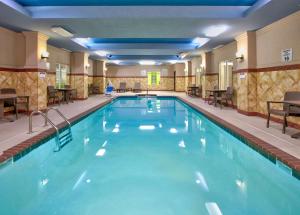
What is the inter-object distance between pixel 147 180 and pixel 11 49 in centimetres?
691

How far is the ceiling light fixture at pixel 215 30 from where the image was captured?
7.67 m

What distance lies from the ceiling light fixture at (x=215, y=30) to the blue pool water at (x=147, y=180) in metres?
3.38

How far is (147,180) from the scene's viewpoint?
3498mm

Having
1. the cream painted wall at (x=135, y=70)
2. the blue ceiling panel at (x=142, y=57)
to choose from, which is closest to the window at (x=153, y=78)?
the cream painted wall at (x=135, y=70)

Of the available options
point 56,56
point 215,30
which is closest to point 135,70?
point 56,56

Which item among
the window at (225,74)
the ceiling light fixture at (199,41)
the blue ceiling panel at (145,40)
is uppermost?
the blue ceiling panel at (145,40)

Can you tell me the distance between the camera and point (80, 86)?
14.4 meters

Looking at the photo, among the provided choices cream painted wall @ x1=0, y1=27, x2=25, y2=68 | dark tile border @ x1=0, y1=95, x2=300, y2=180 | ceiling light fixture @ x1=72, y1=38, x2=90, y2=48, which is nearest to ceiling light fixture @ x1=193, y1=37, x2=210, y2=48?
ceiling light fixture @ x1=72, y1=38, x2=90, y2=48

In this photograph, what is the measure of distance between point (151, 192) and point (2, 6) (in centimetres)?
489

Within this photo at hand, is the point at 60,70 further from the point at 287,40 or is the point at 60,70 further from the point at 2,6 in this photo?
the point at 287,40

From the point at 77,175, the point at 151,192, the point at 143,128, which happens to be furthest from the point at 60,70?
the point at 151,192

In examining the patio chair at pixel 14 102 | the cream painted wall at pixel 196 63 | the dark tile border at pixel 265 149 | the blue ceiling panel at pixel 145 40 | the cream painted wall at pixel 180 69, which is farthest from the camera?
the cream painted wall at pixel 180 69

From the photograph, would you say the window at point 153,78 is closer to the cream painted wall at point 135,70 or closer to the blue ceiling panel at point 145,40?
the cream painted wall at point 135,70

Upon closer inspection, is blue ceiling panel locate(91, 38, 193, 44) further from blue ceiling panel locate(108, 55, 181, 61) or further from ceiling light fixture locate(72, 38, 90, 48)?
blue ceiling panel locate(108, 55, 181, 61)
